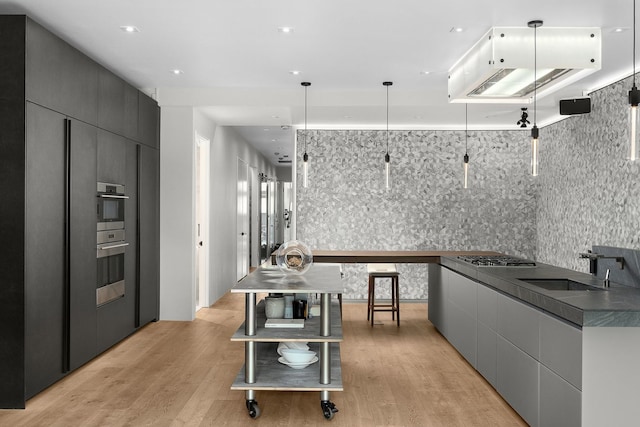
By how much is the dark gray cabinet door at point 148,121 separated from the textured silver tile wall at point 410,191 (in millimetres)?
2209

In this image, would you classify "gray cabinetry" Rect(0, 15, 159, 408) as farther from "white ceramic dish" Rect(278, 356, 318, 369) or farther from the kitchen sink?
the kitchen sink

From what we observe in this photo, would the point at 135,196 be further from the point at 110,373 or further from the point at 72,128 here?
the point at 110,373

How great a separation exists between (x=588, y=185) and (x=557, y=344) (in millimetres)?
3718

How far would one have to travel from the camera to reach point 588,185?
596cm

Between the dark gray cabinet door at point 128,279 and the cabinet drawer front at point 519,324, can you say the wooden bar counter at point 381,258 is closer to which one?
the dark gray cabinet door at point 128,279

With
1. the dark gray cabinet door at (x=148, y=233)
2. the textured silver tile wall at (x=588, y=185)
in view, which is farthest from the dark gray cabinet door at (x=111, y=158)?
the textured silver tile wall at (x=588, y=185)

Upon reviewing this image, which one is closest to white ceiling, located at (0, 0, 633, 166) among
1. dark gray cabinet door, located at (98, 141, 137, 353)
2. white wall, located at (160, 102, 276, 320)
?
white wall, located at (160, 102, 276, 320)

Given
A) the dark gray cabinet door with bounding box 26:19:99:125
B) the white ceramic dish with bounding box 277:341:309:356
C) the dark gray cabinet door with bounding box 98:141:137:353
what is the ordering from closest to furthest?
1. the dark gray cabinet door with bounding box 26:19:99:125
2. the white ceramic dish with bounding box 277:341:309:356
3. the dark gray cabinet door with bounding box 98:141:137:353

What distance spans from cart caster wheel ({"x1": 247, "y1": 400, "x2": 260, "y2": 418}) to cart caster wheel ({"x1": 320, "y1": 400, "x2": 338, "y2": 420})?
1.37 ft

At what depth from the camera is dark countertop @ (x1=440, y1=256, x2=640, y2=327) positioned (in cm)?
255

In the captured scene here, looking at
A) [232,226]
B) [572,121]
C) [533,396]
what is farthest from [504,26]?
[232,226]

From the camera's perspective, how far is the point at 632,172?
196 inches

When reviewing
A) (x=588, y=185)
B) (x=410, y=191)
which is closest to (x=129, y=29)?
(x=410, y=191)

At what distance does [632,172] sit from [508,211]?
276cm
